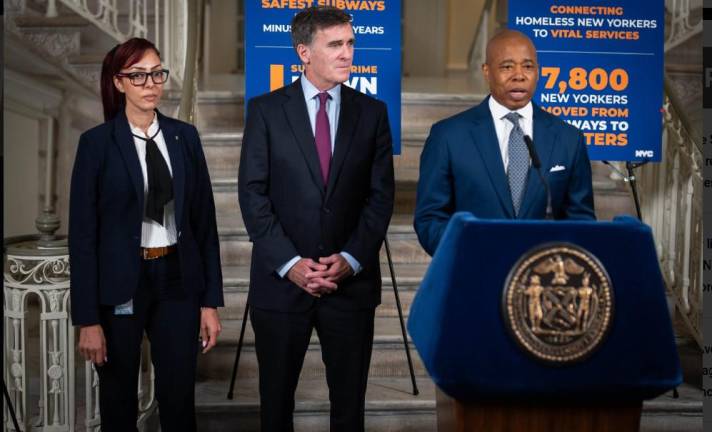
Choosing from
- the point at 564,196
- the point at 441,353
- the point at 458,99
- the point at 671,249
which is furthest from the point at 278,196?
the point at 458,99

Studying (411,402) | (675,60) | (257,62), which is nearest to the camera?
(411,402)

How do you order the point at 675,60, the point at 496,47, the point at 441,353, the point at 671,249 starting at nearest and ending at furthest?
1. the point at 441,353
2. the point at 496,47
3. the point at 671,249
4. the point at 675,60

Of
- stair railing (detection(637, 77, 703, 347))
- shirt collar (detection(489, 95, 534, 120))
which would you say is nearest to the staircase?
stair railing (detection(637, 77, 703, 347))

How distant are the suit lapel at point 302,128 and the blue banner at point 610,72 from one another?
5.04ft

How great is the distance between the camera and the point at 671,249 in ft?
12.9

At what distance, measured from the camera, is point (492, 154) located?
1.98m

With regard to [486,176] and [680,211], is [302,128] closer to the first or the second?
[486,176]

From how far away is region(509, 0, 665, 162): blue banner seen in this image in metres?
3.56

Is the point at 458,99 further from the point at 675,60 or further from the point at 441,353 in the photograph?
the point at 441,353

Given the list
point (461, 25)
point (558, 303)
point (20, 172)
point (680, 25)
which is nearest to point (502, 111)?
point (558, 303)

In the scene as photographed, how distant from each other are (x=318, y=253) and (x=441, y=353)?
851 mm

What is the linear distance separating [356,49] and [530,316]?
2187mm

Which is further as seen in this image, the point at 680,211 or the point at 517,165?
the point at 680,211

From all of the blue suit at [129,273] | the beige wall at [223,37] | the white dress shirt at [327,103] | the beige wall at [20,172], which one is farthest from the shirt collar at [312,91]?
the beige wall at [223,37]
